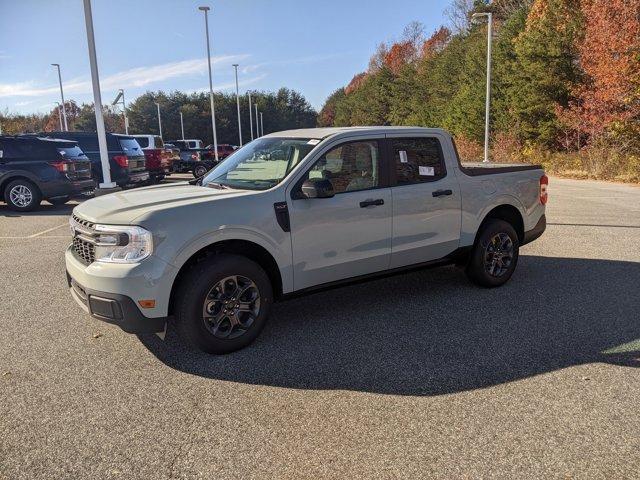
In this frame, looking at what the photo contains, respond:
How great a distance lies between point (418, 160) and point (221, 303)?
2.43 meters

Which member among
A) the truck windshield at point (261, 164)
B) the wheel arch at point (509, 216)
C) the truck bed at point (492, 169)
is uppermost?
the truck windshield at point (261, 164)

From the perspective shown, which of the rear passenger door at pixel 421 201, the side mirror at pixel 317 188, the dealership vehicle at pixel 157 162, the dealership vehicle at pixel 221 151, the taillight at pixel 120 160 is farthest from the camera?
the dealership vehicle at pixel 221 151

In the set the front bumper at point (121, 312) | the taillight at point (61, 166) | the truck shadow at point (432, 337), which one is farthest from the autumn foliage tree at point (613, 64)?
the front bumper at point (121, 312)

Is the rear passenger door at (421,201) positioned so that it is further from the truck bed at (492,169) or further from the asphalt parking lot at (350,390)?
the asphalt parking lot at (350,390)

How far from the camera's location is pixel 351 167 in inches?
Result: 187

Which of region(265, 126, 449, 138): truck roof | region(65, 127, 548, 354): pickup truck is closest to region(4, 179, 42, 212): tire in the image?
region(65, 127, 548, 354): pickup truck

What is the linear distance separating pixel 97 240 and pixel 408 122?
54.9 meters

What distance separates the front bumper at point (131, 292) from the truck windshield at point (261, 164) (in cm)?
117

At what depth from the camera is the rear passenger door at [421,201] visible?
4988mm

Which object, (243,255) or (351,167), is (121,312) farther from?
(351,167)

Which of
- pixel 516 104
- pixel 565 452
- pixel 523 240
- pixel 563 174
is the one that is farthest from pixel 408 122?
pixel 565 452

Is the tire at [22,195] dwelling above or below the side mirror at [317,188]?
below

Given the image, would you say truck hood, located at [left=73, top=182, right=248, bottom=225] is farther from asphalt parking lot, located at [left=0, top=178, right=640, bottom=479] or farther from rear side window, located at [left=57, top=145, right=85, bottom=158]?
rear side window, located at [left=57, top=145, right=85, bottom=158]

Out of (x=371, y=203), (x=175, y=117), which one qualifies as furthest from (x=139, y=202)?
(x=175, y=117)
